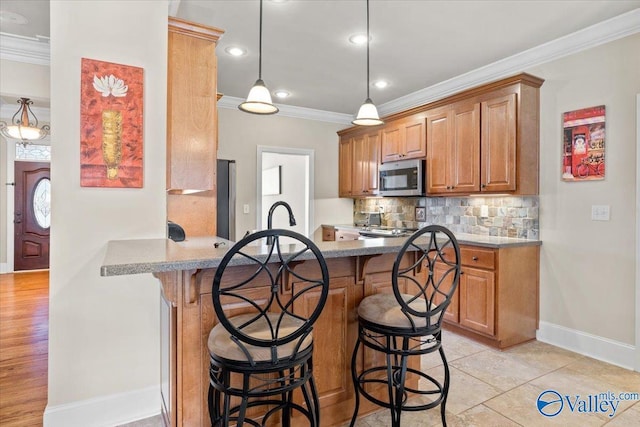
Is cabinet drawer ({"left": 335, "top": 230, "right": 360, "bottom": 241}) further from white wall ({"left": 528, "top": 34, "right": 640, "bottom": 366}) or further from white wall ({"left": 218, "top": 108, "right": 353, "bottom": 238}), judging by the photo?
white wall ({"left": 528, "top": 34, "right": 640, "bottom": 366})

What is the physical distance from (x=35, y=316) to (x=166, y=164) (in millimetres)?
3123

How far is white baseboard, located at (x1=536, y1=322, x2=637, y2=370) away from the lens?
2775mm

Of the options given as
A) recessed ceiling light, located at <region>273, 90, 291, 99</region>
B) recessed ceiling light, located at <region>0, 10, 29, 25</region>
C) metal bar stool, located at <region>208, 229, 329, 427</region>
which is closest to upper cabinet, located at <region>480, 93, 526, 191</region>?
recessed ceiling light, located at <region>273, 90, 291, 99</region>

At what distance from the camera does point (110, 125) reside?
2.09 m

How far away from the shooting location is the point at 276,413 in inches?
71.7

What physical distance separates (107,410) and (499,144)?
3.63 meters

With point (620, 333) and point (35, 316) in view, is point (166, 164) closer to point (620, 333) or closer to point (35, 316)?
point (35, 316)

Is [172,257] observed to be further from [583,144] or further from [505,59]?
[505,59]

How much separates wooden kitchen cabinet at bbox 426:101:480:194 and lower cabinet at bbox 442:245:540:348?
2.46 feet

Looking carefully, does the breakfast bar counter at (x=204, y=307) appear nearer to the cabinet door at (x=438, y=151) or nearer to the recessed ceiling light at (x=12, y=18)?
the cabinet door at (x=438, y=151)

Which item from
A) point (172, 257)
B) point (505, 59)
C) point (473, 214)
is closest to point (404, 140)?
point (473, 214)

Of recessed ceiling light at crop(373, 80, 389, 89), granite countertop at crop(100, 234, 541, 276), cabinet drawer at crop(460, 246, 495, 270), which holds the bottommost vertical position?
cabinet drawer at crop(460, 246, 495, 270)

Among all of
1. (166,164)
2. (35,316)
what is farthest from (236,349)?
(35,316)

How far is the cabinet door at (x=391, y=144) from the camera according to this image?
456 centimetres
